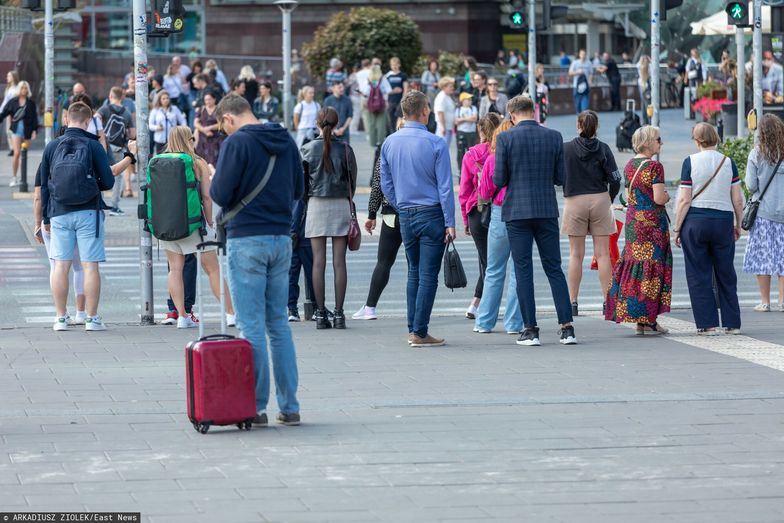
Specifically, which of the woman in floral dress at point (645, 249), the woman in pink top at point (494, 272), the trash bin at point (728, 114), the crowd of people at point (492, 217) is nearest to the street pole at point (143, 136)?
the crowd of people at point (492, 217)

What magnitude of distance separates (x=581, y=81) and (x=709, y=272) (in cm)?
3147

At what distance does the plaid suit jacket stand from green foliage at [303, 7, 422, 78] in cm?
2972

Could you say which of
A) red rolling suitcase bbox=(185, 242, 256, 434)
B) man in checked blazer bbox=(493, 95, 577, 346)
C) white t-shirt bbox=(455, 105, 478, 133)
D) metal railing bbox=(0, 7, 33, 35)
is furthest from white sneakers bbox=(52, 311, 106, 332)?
metal railing bbox=(0, 7, 33, 35)

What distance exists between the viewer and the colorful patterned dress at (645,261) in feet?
39.3

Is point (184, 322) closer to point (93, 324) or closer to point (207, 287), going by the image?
point (93, 324)

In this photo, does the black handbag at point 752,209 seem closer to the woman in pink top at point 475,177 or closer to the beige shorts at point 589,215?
the beige shorts at point 589,215

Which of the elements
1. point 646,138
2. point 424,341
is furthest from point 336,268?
point 646,138

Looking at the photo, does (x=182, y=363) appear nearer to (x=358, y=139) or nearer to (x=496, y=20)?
(x=358, y=139)

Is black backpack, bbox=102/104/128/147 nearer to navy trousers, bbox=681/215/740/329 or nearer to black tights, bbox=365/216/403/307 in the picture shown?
black tights, bbox=365/216/403/307

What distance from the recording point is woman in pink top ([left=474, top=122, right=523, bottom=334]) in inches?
482

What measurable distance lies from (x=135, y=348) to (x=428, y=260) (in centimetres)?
216

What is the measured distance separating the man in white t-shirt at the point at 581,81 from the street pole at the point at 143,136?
101 feet

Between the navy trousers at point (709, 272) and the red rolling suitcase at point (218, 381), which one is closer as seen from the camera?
the red rolling suitcase at point (218, 381)

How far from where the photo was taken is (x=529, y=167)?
1138cm
